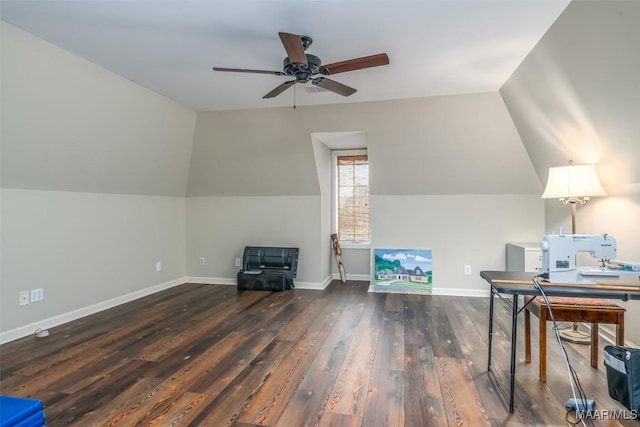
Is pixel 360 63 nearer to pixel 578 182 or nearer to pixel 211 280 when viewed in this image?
pixel 578 182

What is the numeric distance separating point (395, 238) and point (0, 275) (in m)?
4.47

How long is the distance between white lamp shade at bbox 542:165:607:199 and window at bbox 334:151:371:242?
3.10 m

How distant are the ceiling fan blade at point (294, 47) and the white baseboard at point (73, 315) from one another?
3521 millimetres

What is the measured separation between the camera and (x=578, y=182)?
9.57 feet

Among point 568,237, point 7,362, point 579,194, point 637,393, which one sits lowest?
point 7,362

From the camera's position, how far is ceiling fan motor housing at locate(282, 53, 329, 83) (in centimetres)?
250

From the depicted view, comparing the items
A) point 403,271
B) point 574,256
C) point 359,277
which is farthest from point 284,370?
point 359,277

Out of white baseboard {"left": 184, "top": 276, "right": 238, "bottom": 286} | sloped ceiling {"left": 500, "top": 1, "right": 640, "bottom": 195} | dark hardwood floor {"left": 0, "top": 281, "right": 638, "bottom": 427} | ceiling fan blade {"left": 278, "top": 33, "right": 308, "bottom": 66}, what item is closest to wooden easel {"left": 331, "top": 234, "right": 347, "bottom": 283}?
dark hardwood floor {"left": 0, "top": 281, "right": 638, "bottom": 427}

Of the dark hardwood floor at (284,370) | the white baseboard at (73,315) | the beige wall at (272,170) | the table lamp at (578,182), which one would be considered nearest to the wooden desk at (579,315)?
the dark hardwood floor at (284,370)

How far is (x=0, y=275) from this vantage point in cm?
309

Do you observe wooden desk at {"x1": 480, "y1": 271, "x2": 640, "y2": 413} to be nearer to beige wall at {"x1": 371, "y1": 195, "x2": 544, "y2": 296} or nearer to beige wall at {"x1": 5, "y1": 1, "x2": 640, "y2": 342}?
beige wall at {"x1": 5, "y1": 1, "x2": 640, "y2": 342}

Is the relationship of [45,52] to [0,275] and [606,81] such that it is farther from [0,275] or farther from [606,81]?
[606,81]

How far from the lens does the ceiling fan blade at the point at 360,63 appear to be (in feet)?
7.69

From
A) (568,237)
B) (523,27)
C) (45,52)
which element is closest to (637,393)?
(568,237)
